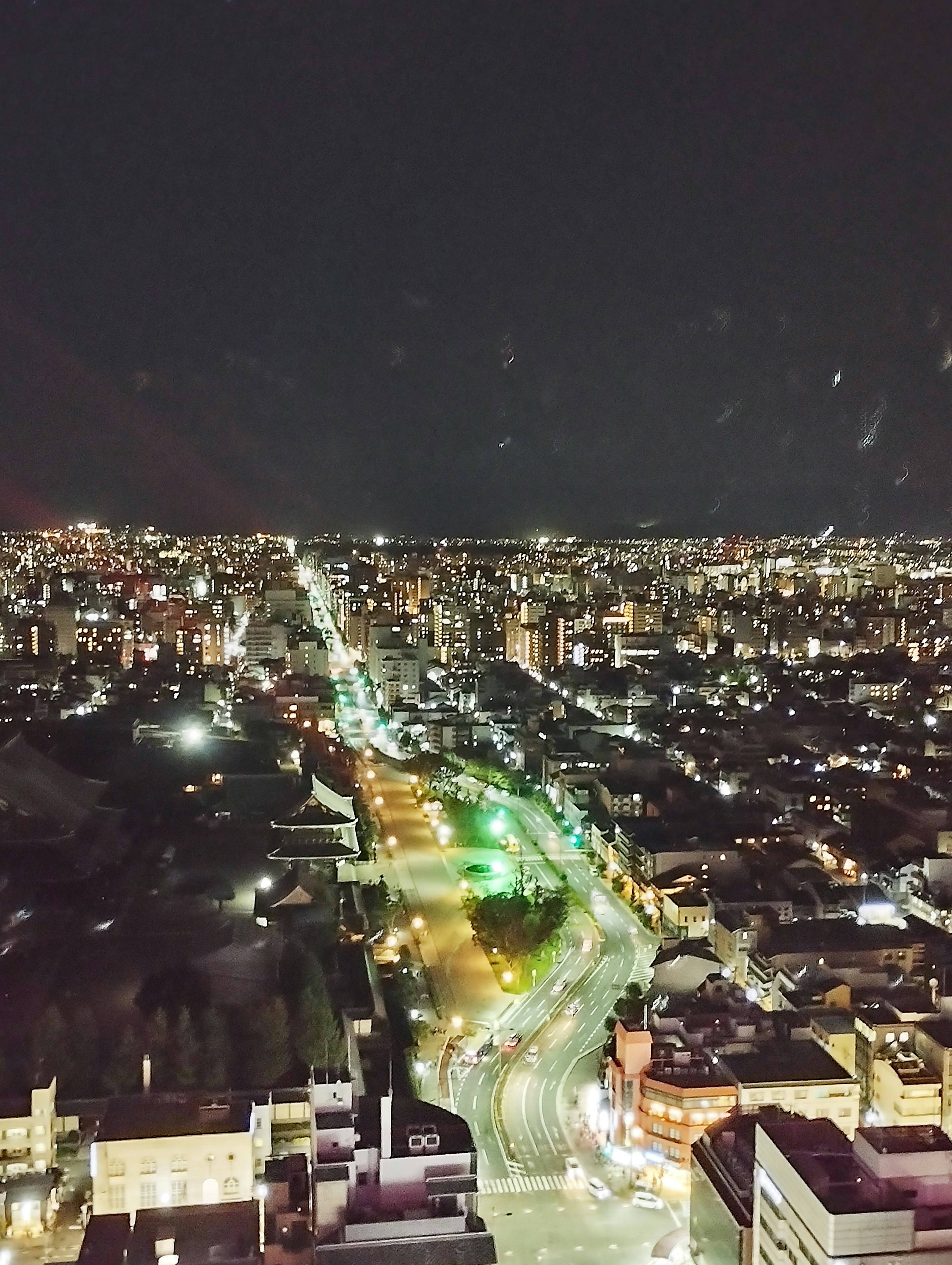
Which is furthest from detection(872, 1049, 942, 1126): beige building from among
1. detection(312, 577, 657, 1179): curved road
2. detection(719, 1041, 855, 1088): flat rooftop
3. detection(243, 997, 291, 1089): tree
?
detection(243, 997, 291, 1089): tree

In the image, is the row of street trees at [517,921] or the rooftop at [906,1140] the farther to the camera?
the row of street trees at [517,921]

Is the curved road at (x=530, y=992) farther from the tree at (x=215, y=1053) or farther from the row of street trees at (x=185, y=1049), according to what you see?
the tree at (x=215, y=1053)

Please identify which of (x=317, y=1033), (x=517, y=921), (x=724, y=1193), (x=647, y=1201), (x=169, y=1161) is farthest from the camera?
(x=517, y=921)

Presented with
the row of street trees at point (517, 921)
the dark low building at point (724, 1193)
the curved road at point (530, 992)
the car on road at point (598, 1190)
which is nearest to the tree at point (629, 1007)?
the curved road at point (530, 992)

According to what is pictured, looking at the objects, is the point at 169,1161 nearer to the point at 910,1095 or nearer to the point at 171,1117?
the point at 171,1117

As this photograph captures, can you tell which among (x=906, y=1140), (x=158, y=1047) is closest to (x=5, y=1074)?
(x=158, y=1047)

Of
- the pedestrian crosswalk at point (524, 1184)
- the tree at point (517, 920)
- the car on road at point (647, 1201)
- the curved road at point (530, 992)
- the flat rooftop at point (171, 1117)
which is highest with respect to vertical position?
the tree at point (517, 920)
